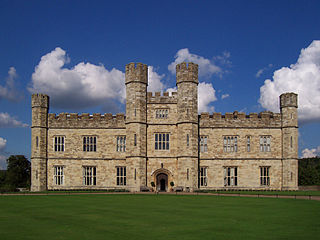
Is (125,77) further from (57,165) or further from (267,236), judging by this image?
(267,236)

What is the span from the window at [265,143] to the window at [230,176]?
3891 millimetres

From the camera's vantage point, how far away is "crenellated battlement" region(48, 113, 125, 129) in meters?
42.9

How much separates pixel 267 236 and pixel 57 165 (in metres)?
33.9

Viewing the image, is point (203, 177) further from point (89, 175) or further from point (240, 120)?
point (89, 175)

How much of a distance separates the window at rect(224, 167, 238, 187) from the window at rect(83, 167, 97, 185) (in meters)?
15.2

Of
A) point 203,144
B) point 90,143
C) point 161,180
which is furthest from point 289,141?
point 90,143

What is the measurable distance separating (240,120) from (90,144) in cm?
1780

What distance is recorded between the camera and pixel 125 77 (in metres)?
41.8

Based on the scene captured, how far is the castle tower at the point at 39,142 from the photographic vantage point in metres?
41.8

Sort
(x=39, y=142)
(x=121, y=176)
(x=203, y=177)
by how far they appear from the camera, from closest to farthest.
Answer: (x=203, y=177), (x=39, y=142), (x=121, y=176)

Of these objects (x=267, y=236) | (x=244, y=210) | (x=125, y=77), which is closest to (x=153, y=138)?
(x=125, y=77)

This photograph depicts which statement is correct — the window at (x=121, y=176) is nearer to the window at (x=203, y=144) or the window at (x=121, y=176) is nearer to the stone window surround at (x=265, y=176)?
the window at (x=203, y=144)

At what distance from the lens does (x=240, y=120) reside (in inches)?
1677

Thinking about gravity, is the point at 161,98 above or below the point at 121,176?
above
